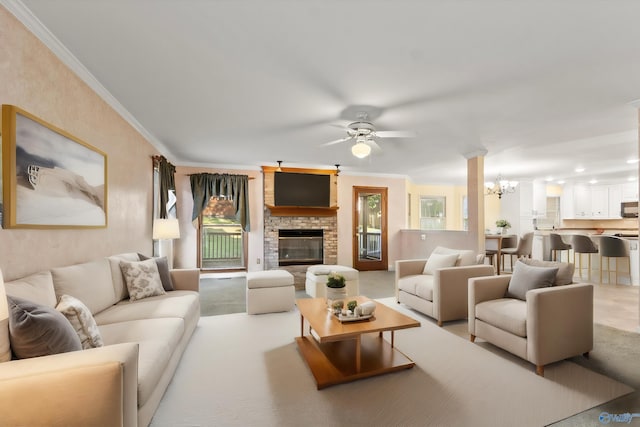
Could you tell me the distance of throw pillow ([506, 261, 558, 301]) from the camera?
2572mm

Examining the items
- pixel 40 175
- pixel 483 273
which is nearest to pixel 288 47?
pixel 40 175

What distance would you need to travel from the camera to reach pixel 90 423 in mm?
1146

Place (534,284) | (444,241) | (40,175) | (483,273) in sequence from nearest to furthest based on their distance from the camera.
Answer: (40,175), (534,284), (483,273), (444,241)

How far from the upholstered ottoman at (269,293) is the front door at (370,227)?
3470 mm

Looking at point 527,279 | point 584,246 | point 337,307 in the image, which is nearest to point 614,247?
point 584,246

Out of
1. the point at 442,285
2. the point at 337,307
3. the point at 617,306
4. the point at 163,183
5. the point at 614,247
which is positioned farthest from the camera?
the point at 614,247

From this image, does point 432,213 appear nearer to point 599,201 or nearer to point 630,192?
point 599,201

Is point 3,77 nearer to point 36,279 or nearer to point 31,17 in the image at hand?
point 31,17

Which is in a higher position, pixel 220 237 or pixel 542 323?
pixel 220 237

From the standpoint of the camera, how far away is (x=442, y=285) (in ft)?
10.8

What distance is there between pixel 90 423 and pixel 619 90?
442 centimetres

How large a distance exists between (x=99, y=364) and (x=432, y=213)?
8728mm

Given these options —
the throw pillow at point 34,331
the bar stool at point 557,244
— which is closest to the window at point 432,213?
the bar stool at point 557,244

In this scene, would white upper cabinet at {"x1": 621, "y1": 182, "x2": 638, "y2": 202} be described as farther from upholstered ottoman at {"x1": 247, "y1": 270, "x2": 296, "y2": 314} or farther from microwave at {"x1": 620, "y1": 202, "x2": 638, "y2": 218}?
upholstered ottoman at {"x1": 247, "y1": 270, "x2": 296, "y2": 314}
